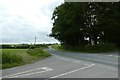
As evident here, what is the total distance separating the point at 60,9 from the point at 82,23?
8.76m

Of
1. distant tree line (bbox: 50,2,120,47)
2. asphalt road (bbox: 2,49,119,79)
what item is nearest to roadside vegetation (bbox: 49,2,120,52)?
distant tree line (bbox: 50,2,120,47)

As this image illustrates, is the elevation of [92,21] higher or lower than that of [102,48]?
higher

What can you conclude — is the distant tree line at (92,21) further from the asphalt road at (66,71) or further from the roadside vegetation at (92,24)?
the asphalt road at (66,71)

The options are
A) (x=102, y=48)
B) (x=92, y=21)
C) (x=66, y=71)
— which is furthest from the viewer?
(x=92, y=21)

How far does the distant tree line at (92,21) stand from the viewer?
192 ft

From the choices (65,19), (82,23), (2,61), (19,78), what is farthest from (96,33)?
(19,78)

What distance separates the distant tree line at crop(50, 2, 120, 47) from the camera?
58406mm

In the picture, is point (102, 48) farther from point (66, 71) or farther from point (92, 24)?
point (66, 71)

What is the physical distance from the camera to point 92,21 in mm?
59375

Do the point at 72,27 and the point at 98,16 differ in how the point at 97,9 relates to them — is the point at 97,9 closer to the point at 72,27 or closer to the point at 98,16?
the point at 98,16

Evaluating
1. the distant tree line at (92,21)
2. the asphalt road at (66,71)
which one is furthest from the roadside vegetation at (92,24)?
the asphalt road at (66,71)

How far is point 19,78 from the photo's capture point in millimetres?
15375

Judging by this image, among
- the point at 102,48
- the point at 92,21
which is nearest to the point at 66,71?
the point at 102,48

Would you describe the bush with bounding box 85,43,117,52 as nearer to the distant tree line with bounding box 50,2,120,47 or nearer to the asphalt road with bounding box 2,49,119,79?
the distant tree line with bounding box 50,2,120,47
